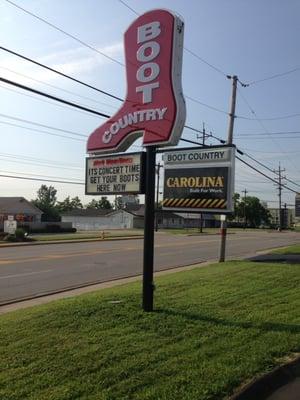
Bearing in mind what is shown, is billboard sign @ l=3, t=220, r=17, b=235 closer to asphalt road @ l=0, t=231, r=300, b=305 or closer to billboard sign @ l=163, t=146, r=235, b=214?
asphalt road @ l=0, t=231, r=300, b=305

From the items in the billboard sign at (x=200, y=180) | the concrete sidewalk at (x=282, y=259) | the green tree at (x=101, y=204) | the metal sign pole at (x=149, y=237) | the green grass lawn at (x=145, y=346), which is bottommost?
the green grass lawn at (x=145, y=346)

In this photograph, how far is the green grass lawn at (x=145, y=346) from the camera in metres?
5.55

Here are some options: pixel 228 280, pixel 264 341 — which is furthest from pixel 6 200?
pixel 264 341

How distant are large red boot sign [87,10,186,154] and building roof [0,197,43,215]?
72.0 metres

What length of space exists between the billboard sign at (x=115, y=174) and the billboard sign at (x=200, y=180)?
1.17 metres

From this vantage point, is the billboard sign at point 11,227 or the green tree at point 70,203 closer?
the billboard sign at point 11,227

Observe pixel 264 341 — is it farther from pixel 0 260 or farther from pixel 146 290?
pixel 0 260

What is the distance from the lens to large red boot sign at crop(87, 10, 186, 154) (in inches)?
380

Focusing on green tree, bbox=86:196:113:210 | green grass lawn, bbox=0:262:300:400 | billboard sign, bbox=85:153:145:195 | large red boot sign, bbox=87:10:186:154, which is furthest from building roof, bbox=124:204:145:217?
green grass lawn, bbox=0:262:300:400

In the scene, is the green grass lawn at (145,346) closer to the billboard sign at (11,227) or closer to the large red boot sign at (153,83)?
the large red boot sign at (153,83)

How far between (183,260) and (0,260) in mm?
8010

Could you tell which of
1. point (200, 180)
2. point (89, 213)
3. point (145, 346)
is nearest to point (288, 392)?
point (145, 346)

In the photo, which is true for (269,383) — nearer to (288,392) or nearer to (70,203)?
(288,392)

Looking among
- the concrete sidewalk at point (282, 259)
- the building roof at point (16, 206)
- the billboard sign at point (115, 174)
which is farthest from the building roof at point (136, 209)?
the billboard sign at point (115, 174)
